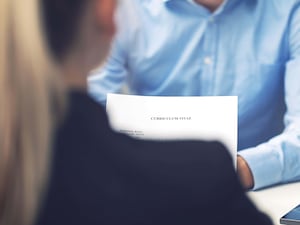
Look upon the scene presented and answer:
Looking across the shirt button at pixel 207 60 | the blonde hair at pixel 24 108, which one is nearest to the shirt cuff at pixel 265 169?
the shirt button at pixel 207 60

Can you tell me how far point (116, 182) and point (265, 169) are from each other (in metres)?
0.55

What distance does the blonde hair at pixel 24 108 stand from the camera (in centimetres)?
58

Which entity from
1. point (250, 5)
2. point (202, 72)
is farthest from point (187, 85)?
point (250, 5)

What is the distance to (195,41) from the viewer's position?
47.0 inches

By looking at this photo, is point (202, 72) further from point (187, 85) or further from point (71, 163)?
point (71, 163)

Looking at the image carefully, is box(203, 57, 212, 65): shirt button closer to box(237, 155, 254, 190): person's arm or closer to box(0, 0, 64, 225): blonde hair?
box(237, 155, 254, 190): person's arm

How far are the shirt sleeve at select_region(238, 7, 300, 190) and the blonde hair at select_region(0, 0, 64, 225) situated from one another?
23.8 inches

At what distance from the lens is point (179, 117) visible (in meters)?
1.18

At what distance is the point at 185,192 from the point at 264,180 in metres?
0.51

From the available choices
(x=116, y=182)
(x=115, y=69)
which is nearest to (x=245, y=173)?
(x=115, y=69)

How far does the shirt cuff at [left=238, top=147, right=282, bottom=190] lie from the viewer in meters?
1.14

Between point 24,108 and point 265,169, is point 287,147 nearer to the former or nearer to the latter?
point 265,169

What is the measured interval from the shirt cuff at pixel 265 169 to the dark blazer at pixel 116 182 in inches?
18.9

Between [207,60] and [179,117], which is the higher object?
[207,60]
